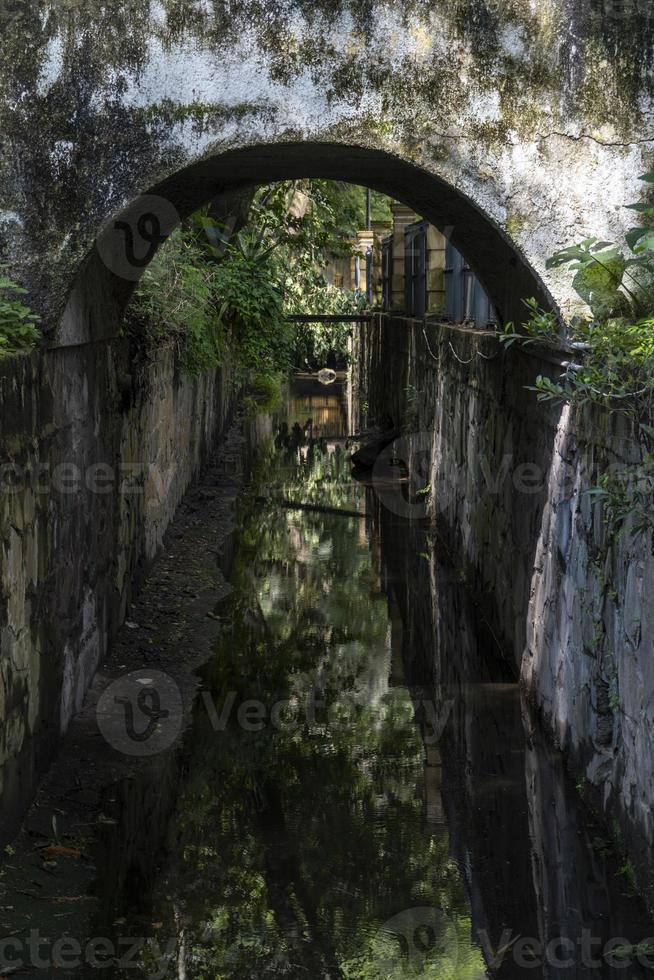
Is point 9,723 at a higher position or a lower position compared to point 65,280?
lower

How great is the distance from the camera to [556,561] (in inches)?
324

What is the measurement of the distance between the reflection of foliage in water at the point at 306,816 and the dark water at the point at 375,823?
Result: 0.04ft

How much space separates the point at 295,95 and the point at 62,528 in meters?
2.78

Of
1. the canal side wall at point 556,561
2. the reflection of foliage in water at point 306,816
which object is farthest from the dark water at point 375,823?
the canal side wall at point 556,561

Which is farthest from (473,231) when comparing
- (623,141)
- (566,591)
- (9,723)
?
(9,723)

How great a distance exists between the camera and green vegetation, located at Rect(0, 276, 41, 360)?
6434 millimetres

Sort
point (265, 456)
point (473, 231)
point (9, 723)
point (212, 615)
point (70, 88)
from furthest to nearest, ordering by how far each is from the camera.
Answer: point (265, 456) < point (212, 615) < point (473, 231) < point (70, 88) < point (9, 723)

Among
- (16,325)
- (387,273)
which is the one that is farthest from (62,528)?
(387,273)

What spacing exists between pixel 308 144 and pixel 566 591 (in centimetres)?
304

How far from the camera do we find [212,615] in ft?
35.1

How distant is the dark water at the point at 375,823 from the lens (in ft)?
17.8

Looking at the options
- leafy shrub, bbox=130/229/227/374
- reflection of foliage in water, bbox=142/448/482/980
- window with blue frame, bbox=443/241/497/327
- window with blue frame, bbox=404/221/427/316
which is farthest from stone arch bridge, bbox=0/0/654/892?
window with blue frame, bbox=404/221/427/316

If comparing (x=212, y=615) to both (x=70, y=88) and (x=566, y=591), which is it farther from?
(x=70, y=88)

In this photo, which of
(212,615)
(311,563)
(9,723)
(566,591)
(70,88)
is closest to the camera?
(9,723)
